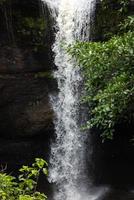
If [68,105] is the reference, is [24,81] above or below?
above

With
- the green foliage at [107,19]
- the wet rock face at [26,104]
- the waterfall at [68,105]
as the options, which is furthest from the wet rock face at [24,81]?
the green foliage at [107,19]

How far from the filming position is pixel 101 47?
558cm

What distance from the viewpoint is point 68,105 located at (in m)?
13.2

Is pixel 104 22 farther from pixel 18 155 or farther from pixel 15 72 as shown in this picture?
pixel 18 155

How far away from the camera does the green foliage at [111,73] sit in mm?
5266

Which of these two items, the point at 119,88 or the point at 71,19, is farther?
the point at 71,19

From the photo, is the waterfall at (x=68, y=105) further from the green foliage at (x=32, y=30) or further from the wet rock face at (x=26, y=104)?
the green foliage at (x=32, y=30)

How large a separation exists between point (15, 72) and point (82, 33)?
2433 millimetres

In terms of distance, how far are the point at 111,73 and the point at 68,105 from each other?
24.9 ft

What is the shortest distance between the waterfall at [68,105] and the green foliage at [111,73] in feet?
23.5

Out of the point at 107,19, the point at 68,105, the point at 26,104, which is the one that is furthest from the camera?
the point at 68,105

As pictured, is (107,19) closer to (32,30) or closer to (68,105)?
(32,30)

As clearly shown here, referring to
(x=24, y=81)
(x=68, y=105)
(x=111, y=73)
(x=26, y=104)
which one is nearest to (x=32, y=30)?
(x=24, y=81)

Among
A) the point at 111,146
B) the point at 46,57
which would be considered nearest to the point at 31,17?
the point at 46,57
